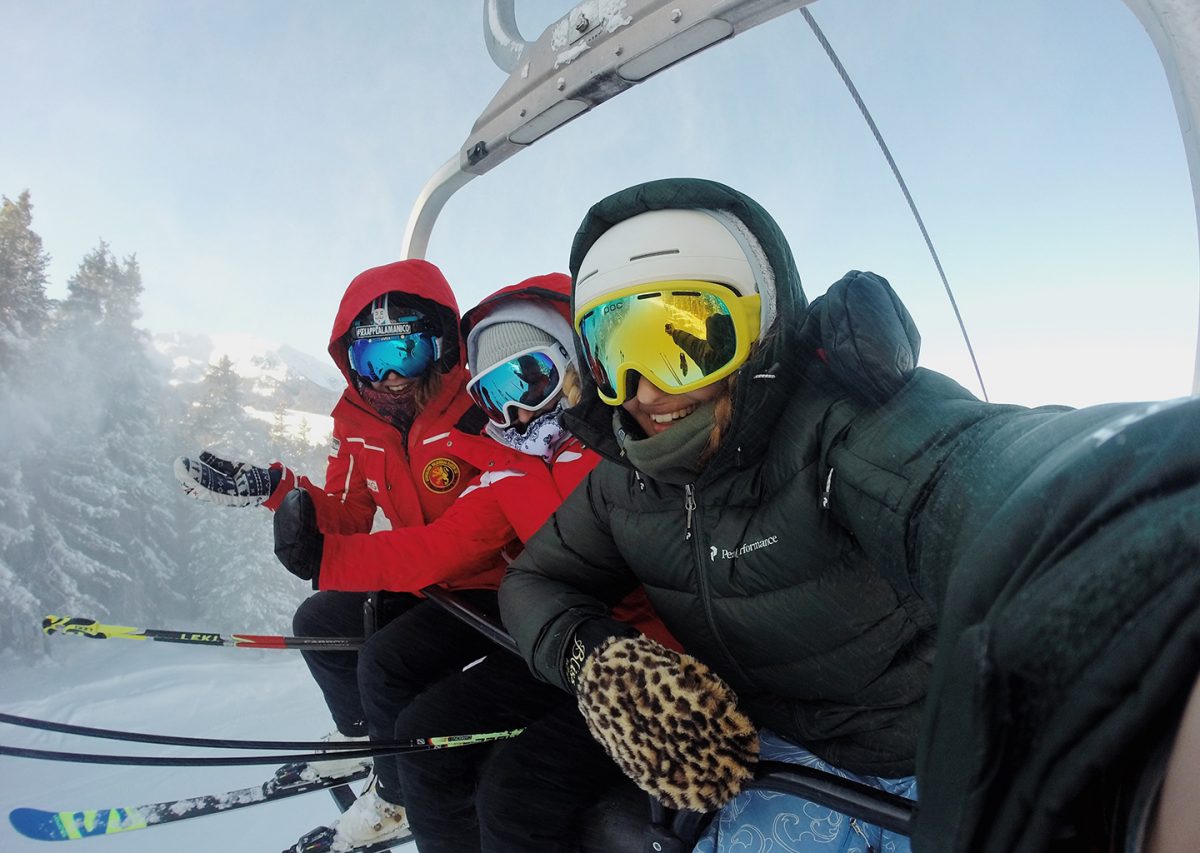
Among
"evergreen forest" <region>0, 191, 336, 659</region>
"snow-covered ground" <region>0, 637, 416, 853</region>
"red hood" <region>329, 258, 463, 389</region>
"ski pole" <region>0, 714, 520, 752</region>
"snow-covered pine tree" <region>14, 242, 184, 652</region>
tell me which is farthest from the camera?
"snow-covered pine tree" <region>14, 242, 184, 652</region>

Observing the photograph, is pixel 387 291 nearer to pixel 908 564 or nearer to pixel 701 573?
pixel 701 573

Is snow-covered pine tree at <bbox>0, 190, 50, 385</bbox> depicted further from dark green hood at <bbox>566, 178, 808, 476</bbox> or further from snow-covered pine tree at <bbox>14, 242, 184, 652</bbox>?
dark green hood at <bbox>566, 178, 808, 476</bbox>

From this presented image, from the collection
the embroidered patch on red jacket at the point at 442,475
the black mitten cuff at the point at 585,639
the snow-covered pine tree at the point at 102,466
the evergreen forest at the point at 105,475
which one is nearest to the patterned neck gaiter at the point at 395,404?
the embroidered patch on red jacket at the point at 442,475

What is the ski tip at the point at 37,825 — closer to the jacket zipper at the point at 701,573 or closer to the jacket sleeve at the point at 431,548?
the jacket sleeve at the point at 431,548

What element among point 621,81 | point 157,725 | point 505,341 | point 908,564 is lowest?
point 157,725

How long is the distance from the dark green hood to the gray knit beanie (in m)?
0.82

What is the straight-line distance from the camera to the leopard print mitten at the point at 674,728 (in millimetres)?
1153

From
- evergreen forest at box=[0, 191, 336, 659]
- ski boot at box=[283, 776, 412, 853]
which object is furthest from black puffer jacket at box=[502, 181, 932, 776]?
evergreen forest at box=[0, 191, 336, 659]

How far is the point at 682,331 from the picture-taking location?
51.8 inches

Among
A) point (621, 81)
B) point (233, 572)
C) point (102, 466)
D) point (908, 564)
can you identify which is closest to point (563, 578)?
point (908, 564)

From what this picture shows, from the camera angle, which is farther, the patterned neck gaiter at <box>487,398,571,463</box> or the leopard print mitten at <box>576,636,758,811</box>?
the patterned neck gaiter at <box>487,398,571,463</box>

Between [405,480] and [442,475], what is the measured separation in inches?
8.3

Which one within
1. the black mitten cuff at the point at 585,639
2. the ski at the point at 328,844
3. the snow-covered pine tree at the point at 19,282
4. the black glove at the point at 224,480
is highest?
the snow-covered pine tree at the point at 19,282

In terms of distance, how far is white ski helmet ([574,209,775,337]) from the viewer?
4.37ft
